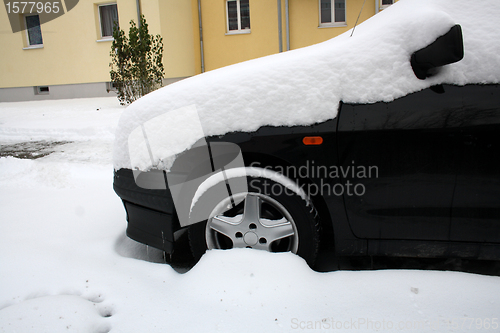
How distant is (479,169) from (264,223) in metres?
1.11

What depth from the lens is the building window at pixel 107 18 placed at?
40.1 ft

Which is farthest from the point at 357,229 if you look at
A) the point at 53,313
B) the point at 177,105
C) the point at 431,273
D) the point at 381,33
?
the point at 53,313

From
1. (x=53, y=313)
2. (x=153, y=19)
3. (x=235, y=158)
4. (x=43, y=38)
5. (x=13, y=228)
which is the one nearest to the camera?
(x=53, y=313)

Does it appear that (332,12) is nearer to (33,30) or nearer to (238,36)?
(238,36)

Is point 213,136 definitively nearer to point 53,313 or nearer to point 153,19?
point 53,313

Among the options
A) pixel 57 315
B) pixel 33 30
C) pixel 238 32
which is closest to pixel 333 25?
pixel 238 32

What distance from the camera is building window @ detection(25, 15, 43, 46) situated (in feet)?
42.4

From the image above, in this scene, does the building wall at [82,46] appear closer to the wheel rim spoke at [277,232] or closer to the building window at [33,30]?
the building window at [33,30]

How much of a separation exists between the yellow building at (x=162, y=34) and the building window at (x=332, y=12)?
3 cm

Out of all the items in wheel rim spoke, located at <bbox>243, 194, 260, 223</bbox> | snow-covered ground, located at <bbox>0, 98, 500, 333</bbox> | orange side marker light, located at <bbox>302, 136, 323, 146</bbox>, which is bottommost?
snow-covered ground, located at <bbox>0, 98, 500, 333</bbox>

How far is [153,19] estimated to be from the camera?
37.7ft

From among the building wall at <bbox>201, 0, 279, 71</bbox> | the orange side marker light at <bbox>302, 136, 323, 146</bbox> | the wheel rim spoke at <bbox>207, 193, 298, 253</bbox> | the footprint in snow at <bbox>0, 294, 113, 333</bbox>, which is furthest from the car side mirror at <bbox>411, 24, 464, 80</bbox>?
the building wall at <bbox>201, 0, 279, 71</bbox>

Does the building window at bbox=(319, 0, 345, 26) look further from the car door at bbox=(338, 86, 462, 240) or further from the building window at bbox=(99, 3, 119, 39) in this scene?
the car door at bbox=(338, 86, 462, 240)

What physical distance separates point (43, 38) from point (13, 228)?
12.4 meters
